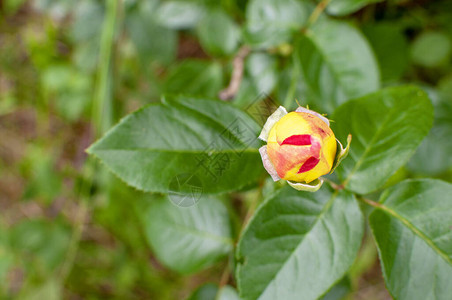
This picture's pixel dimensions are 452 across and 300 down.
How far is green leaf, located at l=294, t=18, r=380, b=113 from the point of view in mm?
784

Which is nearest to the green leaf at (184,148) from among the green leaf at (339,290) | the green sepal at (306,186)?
the green sepal at (306,186)

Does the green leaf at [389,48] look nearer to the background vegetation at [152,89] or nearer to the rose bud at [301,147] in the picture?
the background vegetation at [152,89]

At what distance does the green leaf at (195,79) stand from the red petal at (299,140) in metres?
0.71

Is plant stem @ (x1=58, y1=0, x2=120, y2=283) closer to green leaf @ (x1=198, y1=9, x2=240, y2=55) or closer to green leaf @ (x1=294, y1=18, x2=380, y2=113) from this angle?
green leaf @ (x1=198, y1=9, x2=240, y2=55)

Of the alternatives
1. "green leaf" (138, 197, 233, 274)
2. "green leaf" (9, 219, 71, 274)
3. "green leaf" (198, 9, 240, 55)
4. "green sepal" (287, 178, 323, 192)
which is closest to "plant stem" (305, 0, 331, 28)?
"green leaf" (198, 9, 240, 55)

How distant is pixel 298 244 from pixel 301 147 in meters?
0.22

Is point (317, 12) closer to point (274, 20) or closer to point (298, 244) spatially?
point (274, 20)

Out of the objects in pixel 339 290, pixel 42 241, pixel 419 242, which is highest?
pixel 419 242

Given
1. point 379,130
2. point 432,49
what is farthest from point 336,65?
point 432,49

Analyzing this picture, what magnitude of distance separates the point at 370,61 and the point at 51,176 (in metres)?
1.35

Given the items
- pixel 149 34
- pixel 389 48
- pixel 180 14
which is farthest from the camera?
pixel 149 34

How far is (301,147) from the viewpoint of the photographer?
0.37 meters

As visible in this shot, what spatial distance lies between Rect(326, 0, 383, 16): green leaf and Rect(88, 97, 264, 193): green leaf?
1.24 ft

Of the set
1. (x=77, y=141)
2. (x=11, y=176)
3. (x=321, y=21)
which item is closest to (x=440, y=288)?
(x=321, y=21)
